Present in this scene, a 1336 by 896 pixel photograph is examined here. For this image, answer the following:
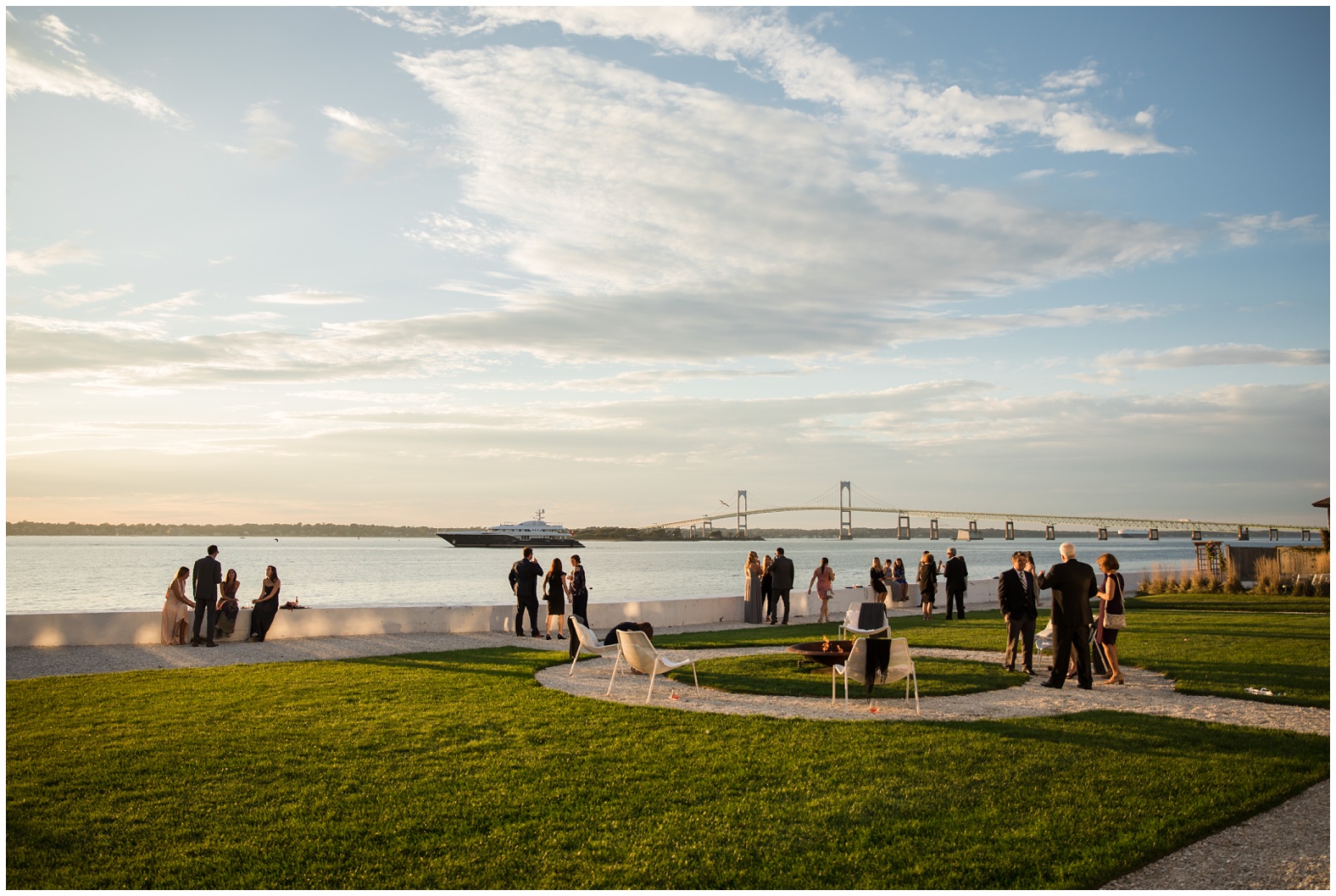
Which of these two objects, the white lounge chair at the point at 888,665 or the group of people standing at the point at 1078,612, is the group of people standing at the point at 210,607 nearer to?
the white lounge chair at the point at 888,665

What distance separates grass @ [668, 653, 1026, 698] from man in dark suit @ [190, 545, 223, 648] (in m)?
7.34

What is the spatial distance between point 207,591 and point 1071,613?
11838 millimetres

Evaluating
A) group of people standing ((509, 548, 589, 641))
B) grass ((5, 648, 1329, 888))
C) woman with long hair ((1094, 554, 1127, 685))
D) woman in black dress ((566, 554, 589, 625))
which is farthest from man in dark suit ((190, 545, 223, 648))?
woman with long hair ((1094, 554, 1127, 685))

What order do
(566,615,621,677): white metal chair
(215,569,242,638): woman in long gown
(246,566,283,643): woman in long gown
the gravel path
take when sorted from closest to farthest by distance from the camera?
the gravel path, (566,615,621,677): white metal chair, (215,569,242,638): woman in long gown, (246,566,283,643): woman in long gown

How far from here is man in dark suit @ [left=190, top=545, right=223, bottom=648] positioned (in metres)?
13.7

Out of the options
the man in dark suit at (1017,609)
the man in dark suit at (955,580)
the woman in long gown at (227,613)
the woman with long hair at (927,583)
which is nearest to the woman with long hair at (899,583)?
the woman with long hair at (927,583)

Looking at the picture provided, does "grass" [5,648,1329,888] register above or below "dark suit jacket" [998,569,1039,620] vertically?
below

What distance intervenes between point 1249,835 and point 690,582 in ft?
184

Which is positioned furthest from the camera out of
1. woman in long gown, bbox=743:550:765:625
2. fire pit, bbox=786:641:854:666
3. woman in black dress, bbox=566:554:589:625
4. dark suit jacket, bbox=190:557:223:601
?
woman in long gown, bbox=743:550:765:625

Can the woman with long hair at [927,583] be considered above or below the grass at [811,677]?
above

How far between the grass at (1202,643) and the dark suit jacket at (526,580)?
2408mm

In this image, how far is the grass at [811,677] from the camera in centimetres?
992

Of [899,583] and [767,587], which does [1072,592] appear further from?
[899,583]

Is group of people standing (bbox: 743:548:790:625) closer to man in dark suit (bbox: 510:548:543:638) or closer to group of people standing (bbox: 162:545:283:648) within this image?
man in dark suit (bbox: 510:548:543:638)
